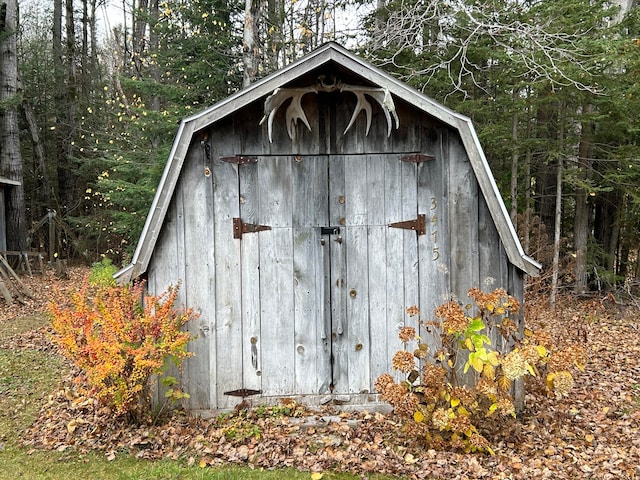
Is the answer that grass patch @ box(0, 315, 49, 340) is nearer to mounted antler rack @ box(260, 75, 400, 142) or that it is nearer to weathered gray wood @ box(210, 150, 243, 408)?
weathered gray wood @ box(210, 150, 243, 408)

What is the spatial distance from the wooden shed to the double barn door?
0.01m

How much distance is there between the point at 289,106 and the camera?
17.3 ft

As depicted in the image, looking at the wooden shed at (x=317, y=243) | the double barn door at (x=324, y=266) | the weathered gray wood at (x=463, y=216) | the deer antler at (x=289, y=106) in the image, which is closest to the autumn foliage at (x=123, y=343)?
the wooden shed at (x=317, y=243)

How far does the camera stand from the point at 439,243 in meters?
5.49

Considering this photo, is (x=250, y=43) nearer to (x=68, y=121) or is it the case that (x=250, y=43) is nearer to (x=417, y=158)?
(x=417, y=158)

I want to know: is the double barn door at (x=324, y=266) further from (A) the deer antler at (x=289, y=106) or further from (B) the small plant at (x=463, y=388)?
(B) the small plant at (x=463, y=388)

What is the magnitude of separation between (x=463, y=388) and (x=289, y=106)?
3332mm

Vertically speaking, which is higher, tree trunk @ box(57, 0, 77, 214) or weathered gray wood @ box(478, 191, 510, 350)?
tree trunk @ box(57, 0, 77, 214)

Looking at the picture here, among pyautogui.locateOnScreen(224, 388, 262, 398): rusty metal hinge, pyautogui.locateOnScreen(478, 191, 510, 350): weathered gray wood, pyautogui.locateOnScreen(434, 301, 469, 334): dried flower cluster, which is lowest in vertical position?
pyautogui.locateOnScreen(224, 388, 262, 398): rusty metal hinge

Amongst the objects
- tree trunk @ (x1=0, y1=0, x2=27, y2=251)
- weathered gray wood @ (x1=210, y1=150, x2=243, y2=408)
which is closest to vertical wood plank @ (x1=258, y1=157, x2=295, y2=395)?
weathered gray wood @ (x1=210, y1=150, x2=243, y2=408)

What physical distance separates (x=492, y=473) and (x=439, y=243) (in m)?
2.31

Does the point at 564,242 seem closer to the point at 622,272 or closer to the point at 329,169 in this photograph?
the point at 622,272

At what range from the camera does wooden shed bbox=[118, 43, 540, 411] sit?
542 centimetres

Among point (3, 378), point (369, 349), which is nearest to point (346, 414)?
point (369, 349)
